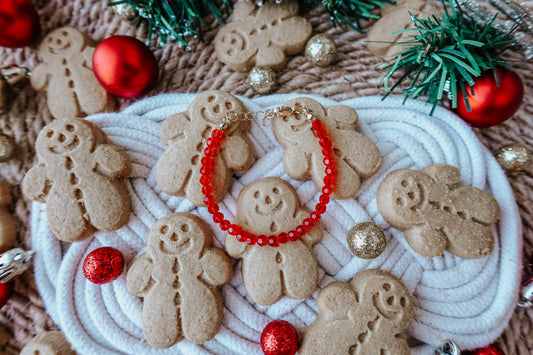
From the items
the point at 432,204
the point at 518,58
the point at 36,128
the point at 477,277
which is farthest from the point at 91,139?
the point at 518,58

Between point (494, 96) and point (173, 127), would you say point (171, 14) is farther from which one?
point (494, 96)

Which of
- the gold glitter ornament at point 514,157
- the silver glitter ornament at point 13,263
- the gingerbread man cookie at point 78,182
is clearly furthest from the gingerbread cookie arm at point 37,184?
→ the gold glitter ornament at point 514,157

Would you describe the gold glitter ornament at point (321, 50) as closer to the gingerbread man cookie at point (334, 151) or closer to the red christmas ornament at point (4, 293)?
the gingerbread man cookie at point (334, 151)

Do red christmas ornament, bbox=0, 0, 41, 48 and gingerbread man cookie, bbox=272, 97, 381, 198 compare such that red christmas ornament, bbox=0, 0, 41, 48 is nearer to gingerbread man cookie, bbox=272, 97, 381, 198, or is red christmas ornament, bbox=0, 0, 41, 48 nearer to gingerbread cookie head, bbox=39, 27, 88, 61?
gingerbread cookie head, bbox=39, 27, 88, 61

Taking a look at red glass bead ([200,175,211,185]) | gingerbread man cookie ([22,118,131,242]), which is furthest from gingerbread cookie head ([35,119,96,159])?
red glass bead ([200,175,211,185])

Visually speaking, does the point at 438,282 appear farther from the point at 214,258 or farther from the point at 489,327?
the point at 214,258

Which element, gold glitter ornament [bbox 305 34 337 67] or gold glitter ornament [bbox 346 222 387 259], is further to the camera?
gold glitter ornament [bbox 305 34 337 67]
